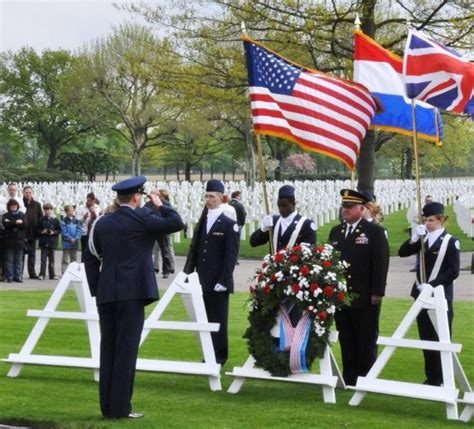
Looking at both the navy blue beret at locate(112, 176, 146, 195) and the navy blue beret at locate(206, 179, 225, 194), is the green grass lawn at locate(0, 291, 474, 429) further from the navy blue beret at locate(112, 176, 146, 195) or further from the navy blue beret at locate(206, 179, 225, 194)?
the navy blue beret at locate(112, 176, 146, 195)

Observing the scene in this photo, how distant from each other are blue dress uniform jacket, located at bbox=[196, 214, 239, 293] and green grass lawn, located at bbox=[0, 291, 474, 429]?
85 cm

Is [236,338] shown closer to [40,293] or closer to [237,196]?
[40,293]

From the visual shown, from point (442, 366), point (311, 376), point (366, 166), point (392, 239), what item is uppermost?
point (366, 166)

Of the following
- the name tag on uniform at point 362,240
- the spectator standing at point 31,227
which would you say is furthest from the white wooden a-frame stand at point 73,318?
the spectator standing at point 31,227

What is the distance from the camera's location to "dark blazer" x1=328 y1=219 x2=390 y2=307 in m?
10.4

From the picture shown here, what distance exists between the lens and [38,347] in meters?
13.0

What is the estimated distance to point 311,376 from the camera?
9.83 m

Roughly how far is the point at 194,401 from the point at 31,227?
50.7 ft

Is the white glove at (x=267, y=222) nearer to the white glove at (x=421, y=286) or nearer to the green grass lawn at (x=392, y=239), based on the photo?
the white glove at (x=421, y=286)

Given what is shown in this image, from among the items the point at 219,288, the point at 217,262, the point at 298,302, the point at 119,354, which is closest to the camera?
the point at 119,354

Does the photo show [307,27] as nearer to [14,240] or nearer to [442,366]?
[14,240]

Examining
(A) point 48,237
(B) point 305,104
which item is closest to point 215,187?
(B) point 305,104

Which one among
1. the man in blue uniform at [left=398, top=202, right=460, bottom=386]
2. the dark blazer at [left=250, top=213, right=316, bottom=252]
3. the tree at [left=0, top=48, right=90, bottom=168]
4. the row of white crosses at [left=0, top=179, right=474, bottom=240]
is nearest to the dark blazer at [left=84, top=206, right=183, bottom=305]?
the dark blazer at [left=250, top=213, right=316, bottom=252]

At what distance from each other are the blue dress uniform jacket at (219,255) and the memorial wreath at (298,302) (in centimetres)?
163
